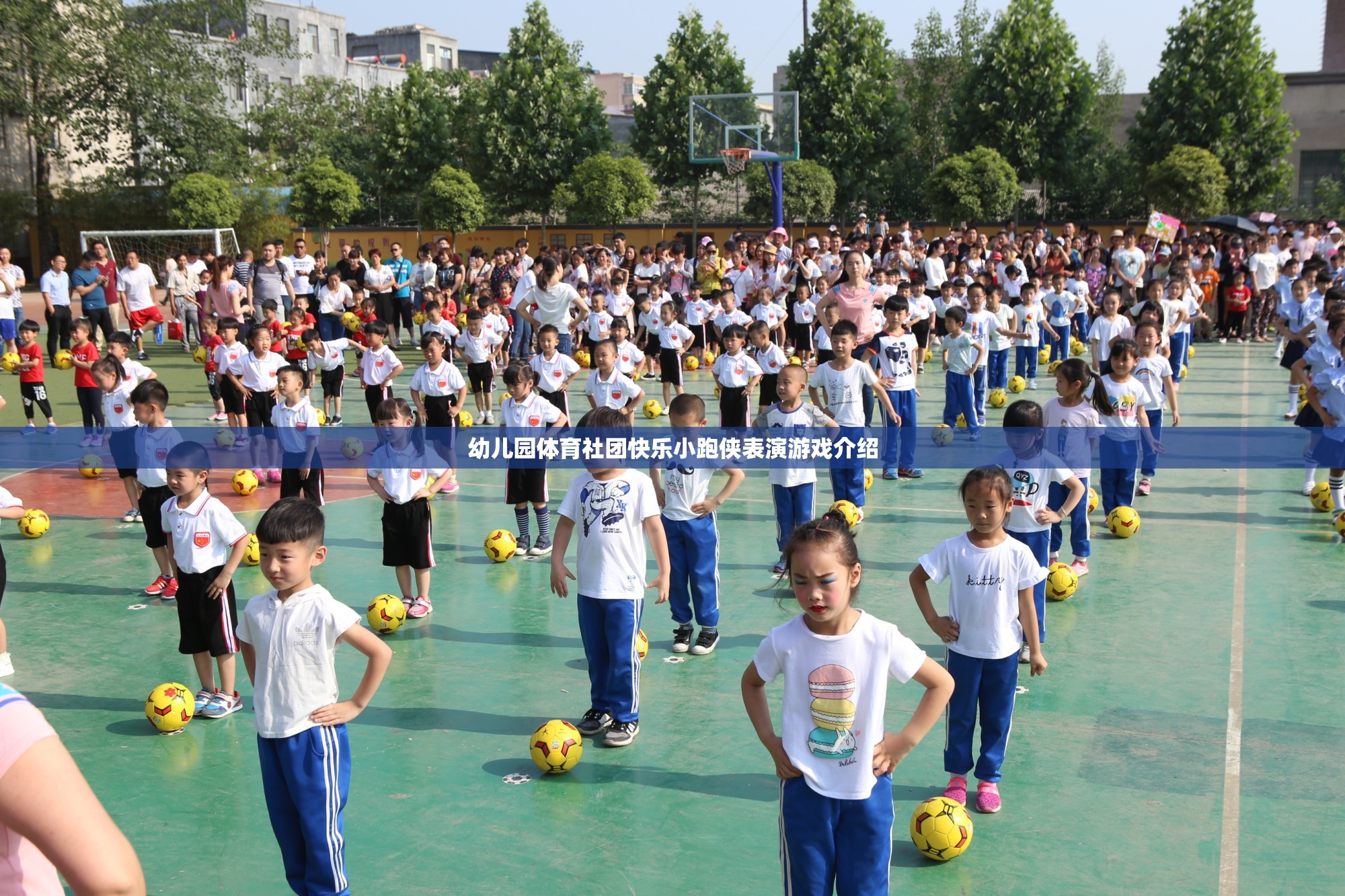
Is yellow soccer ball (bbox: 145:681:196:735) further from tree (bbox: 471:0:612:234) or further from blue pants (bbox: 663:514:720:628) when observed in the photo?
tree (bbox: 471:0:612:234)

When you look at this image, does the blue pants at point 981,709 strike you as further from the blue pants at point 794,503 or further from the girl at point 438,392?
the girl at point 438,392

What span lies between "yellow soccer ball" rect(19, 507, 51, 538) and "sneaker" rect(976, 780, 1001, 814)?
8.71 metres

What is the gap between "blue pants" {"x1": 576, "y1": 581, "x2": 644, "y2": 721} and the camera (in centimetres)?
603

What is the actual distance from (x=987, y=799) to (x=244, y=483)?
28.6 feet

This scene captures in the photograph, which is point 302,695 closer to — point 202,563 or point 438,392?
point 202,563

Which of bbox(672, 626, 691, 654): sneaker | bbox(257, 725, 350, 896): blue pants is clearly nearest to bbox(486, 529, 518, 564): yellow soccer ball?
bbox(672, 626, 691, 654): sneaker

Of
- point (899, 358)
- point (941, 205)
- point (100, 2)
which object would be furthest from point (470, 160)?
point (899, 358)

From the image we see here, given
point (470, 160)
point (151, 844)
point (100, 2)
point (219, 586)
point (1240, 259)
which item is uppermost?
point (100, 2)

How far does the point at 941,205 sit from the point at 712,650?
28536 mm

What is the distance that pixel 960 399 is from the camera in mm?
13500

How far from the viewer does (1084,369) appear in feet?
25.5

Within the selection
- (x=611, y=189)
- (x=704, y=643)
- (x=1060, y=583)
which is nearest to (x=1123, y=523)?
(x=1060, y=583)

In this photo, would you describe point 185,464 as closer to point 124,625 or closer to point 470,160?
point 124,625

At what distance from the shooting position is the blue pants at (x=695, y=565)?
7.27 meters
